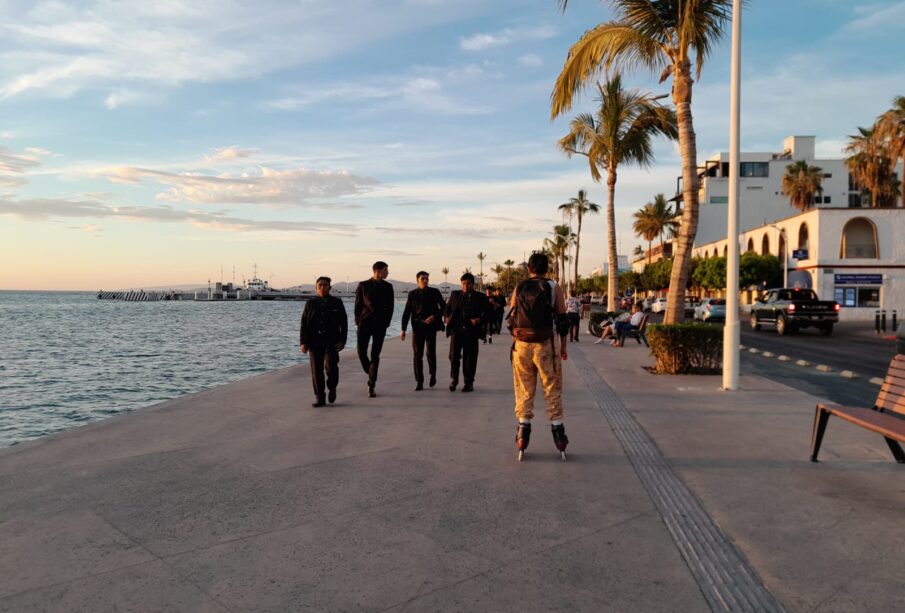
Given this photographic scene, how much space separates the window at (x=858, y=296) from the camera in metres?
44.7

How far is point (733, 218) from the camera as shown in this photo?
9.98 m

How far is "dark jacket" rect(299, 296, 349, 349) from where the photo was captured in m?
8.71

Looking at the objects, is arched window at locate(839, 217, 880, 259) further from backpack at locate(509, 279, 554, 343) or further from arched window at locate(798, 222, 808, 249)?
→ backpack at locate(509, 279, 554, 343)

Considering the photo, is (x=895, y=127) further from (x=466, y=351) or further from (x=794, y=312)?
(x=466, y=351)

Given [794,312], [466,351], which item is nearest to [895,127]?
[794,312]

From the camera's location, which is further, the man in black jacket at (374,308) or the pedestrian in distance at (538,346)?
the man in black jacket at (374,308)

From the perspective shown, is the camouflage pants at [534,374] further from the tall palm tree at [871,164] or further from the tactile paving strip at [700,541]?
the tall palm tree at [871,164]

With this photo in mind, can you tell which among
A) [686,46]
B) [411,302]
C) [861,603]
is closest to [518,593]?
[861,603]

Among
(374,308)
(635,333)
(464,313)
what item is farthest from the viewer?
(635,333)

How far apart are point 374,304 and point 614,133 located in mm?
17448

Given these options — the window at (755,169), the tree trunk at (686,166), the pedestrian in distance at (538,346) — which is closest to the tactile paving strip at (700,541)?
the pedestrian in distance at (538,346)

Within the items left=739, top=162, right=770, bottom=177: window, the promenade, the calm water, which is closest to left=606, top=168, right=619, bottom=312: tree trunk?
the calm water

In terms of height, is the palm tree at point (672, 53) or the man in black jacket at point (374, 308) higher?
the palm tree at point (672, 53)

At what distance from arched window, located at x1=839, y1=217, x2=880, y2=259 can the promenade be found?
4461 cm
